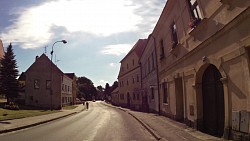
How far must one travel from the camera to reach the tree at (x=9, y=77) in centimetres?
5342

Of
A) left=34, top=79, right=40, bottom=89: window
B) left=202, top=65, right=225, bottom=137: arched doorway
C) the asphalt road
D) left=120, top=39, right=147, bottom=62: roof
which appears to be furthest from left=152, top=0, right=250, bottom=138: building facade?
left=34, top=79, right=40, bottom=89: window

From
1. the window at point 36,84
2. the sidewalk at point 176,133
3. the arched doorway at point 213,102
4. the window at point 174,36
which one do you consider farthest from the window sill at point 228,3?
the window at point 36,84

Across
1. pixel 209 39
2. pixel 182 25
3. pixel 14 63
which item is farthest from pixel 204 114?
pixel 14 63

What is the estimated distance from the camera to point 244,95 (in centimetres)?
1011

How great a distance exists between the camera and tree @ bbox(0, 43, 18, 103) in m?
53.4

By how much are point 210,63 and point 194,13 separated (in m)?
3.31

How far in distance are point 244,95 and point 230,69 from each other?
4.27 feet

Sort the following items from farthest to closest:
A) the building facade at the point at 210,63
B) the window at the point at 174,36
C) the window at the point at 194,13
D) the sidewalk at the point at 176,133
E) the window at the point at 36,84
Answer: the window at the point at 36,84 → the window at the point at 174,36 → the window at the point at 194,13 → the sidewalk at the point at 176,133 → the building facade at the point at 210,63

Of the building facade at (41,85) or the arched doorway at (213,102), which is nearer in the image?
the arched doorway at (213,102)

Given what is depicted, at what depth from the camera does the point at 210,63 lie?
13352mm

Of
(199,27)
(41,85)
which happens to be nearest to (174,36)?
(199,27)

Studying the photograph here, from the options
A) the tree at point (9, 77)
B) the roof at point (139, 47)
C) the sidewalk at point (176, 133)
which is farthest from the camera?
the roof at point (139, 47)

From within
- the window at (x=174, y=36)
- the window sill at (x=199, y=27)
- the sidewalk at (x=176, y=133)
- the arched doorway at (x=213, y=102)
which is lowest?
the sidewalk at (x=176, y=133)

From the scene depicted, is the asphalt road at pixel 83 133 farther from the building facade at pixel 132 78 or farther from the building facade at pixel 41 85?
the building facade at pixel 41 85
